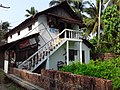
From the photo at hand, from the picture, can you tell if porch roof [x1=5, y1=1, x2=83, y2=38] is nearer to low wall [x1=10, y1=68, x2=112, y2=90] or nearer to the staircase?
the staircase

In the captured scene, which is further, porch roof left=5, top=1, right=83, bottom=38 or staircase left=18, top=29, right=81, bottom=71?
porch roof left=5, top=1, right=83, bottom=38

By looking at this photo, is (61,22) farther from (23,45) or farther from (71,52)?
(23,45)

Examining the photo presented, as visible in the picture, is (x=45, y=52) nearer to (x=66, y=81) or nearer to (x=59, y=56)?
(x=59, y=56)

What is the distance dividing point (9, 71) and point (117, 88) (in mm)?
13233

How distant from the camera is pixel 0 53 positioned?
926 inches

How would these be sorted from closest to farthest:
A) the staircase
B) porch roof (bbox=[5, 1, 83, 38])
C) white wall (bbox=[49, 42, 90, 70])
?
the staircase
white wall (bbox=[49, 42, 90, 70])
porch roof (bbox=[5, 1, 83, 38])

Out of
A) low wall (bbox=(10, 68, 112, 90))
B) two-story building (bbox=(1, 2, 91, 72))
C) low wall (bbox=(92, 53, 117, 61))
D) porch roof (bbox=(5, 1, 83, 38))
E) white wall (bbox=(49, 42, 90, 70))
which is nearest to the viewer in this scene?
low wall (bbox=(10, 68, 112, 90))

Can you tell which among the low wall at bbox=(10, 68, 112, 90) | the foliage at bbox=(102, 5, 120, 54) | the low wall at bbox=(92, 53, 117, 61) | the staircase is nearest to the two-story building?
the staircase

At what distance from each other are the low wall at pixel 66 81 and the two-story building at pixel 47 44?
545 cm

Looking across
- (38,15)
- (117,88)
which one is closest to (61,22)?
(38,15)

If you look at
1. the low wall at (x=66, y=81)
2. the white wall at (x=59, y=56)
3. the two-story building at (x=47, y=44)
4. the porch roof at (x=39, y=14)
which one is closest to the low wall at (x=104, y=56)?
the two-story building at (x=47, y=44)

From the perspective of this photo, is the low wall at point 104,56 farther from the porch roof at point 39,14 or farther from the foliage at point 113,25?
the porch roof at point 39,14

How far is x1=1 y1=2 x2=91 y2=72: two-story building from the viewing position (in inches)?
742

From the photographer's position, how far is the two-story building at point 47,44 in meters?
18.9
